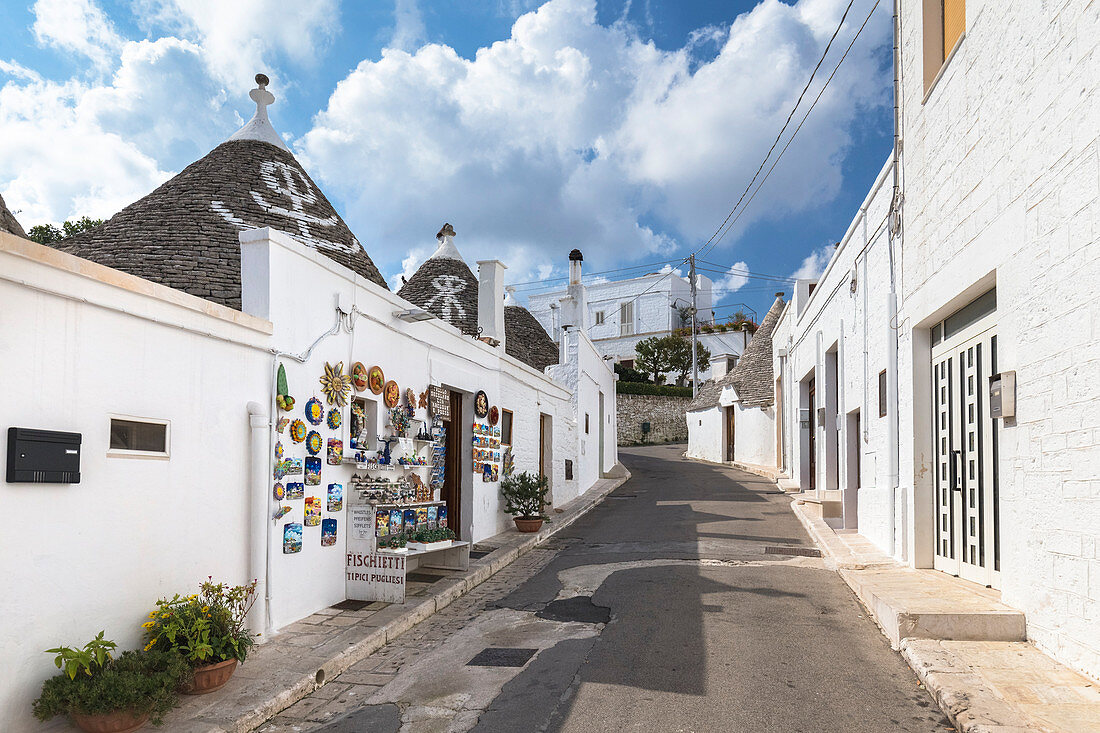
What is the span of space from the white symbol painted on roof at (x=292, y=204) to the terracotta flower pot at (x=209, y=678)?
6.27 metres

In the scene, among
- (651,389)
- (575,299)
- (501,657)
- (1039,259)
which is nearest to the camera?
(1039,259)

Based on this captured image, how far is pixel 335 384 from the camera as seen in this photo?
7.47 metres

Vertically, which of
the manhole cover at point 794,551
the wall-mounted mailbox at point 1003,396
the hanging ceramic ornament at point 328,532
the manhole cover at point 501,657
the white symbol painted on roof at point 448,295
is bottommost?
the manhole cover at point 794,551

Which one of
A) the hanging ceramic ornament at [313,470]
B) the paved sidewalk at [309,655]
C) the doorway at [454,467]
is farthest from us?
the doorway at [454,467]

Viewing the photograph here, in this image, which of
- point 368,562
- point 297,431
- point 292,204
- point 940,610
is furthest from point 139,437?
point 292,204

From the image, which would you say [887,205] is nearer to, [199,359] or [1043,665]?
[1043,665]

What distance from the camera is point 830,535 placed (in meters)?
11.5

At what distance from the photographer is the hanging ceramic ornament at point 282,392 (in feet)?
21.4

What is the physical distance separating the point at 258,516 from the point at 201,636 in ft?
4.55

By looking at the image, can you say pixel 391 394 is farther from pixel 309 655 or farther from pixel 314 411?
pixel 309 655

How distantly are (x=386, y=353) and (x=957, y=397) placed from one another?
5969mm

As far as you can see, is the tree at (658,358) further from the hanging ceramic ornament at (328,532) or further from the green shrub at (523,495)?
the hanging ceramic ornament at (328,532)

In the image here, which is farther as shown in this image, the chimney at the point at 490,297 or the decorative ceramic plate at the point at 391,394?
the chimney at the point at 490,297

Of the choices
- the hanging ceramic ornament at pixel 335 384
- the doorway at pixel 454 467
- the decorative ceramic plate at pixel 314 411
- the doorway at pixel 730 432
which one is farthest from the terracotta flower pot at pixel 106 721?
the doorway at pixel 730 432
